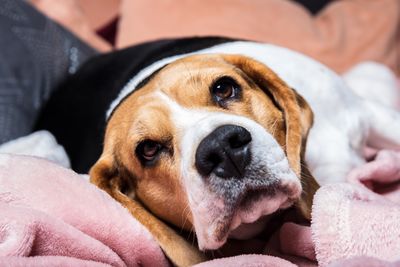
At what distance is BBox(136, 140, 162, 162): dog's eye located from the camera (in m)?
1.52

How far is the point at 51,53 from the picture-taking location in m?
2.63

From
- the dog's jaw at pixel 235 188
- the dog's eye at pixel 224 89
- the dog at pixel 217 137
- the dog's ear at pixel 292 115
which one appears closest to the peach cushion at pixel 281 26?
the dog at pixel 217 137

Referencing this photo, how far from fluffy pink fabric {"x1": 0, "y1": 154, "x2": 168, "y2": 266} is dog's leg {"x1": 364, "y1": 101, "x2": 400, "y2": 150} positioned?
3.27 ft

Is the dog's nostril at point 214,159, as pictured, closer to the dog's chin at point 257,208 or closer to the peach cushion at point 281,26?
the dog's chin at point 257,208

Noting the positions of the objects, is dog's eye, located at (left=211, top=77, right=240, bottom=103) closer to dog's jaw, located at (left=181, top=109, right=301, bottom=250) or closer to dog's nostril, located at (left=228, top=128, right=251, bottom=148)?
dog's jaw, located at (left=181, top=109, right=301, bottom=250)

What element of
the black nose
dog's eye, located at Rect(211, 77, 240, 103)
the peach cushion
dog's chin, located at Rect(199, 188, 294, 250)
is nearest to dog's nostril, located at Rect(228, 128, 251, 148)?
the black nose

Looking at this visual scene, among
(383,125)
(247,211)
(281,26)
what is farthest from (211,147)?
(281,26)

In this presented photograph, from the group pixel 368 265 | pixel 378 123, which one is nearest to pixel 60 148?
pixel 378 123

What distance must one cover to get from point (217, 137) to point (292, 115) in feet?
1.27

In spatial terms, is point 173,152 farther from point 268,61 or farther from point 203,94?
point 268,61

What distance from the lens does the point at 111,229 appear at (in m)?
1.36

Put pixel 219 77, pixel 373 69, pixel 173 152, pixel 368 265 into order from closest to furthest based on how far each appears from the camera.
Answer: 1. pixel 368 265
2. pixel 173 152
3. pixel 219 77
4. pixel 373 69

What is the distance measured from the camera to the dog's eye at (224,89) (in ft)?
5.08

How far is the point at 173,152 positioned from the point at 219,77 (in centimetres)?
25
